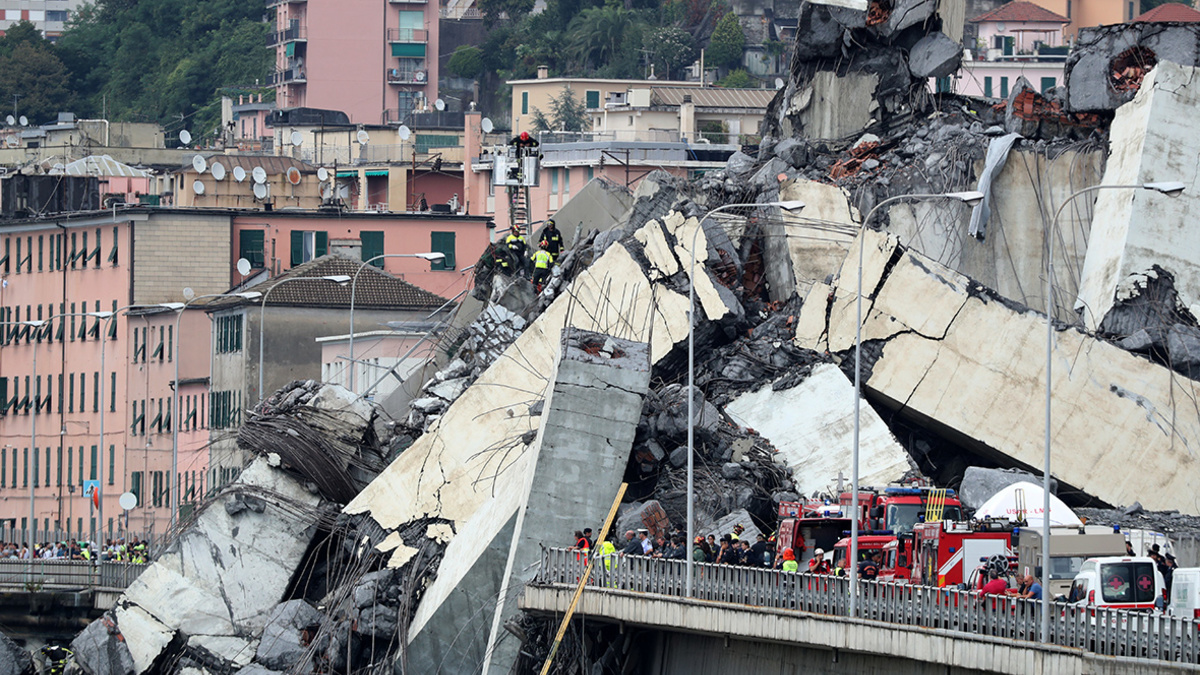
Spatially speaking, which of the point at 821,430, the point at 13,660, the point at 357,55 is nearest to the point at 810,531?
the point at 821,430

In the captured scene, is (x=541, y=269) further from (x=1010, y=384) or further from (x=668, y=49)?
(x=668, y=49)

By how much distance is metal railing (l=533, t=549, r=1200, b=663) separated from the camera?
2581 cm

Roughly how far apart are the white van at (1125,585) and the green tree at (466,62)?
11964 centimetres

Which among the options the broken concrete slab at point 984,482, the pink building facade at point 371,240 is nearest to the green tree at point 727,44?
the pink building facade at point 371,240

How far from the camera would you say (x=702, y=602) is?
31.6 metres

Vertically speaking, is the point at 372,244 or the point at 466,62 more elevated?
the point at 466,62

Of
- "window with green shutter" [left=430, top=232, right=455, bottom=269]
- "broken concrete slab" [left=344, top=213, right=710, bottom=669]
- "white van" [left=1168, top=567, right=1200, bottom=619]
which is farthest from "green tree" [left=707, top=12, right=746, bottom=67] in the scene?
"white van" [left=1168, top=567, right=1200, bottom=619]

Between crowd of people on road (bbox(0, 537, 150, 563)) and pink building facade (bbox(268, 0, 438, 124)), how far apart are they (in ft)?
236

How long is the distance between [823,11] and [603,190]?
7.93 metres

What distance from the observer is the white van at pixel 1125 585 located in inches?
1104

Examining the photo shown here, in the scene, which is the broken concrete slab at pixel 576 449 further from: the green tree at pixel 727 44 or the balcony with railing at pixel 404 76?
the balcony with railing at pixel 404 76

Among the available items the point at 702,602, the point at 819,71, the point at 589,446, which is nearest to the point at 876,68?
the point at 819,71

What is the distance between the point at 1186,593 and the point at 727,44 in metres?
108

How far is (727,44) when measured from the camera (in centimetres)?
13338
